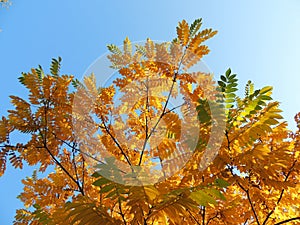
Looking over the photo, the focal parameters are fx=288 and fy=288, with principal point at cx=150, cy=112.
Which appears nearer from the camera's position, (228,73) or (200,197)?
(200,197)

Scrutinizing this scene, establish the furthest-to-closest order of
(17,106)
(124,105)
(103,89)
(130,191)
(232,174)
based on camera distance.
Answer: (124,105) → (103,89) → (17,106) → (232,174) → (130,191)

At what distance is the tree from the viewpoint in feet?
6.86

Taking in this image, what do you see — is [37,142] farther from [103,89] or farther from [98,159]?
[103,89]

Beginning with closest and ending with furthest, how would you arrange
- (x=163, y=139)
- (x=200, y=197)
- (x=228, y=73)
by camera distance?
(x=200, y=197), (x=228, y=73), (x=163, y=139)

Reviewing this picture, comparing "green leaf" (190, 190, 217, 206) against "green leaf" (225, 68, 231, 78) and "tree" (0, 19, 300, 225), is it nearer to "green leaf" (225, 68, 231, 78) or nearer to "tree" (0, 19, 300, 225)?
"tree" (0, 19, 300, 225)

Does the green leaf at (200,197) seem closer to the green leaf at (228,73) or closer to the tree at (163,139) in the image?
the tree at (163,139)

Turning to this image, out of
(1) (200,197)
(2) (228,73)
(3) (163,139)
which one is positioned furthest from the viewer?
(3) (163,139)

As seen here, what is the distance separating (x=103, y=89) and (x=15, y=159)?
1.11 metres

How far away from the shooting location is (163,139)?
8.90ft

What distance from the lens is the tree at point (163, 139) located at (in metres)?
2.09

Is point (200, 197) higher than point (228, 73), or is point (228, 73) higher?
point (228, 73)

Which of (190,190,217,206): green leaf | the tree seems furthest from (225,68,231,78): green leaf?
(190,190,217,206): green leaf

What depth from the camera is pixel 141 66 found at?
3115mm

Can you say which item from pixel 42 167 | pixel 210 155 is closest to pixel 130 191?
pixel 210 155
